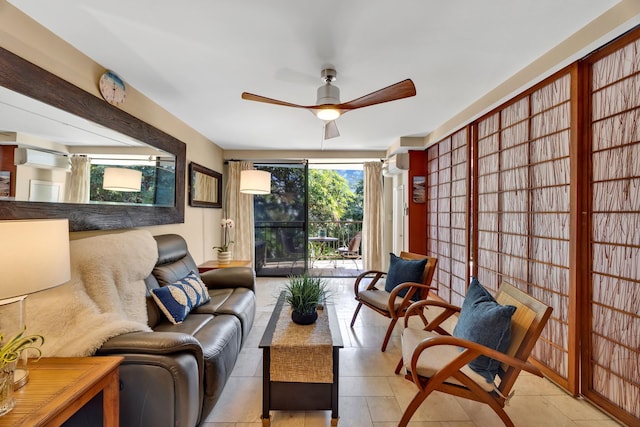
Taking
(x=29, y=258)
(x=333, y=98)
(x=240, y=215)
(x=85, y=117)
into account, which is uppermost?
(x=333, y=98)

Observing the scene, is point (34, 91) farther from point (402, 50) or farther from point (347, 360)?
point (347, 360)

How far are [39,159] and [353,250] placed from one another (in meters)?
4.82

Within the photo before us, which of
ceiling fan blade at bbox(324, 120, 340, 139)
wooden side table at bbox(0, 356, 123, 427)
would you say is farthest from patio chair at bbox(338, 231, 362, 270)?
wooden side table at bbox(0, 356, 123, 427)

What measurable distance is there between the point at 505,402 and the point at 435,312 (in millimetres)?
1956

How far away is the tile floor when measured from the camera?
66.8 inches

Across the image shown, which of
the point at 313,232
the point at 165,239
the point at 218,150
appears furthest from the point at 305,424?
the point at 313,232

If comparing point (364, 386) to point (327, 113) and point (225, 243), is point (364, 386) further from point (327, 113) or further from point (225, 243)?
point (225, 243)

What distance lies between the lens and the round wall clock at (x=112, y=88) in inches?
84.0

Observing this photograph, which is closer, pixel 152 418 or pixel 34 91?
pixel 152 418

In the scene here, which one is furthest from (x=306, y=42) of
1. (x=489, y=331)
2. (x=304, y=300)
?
(x=489, y=331)

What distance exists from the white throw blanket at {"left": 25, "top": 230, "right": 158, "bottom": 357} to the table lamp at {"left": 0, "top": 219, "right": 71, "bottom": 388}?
1.2 inches

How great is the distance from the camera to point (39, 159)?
67.6 inches

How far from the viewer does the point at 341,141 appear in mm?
4402

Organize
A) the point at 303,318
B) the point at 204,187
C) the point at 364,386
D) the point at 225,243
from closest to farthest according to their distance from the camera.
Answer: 1. the point at 303,318
2. the point at 364,386
3. the point at 204,187
4. the point at 225,243
